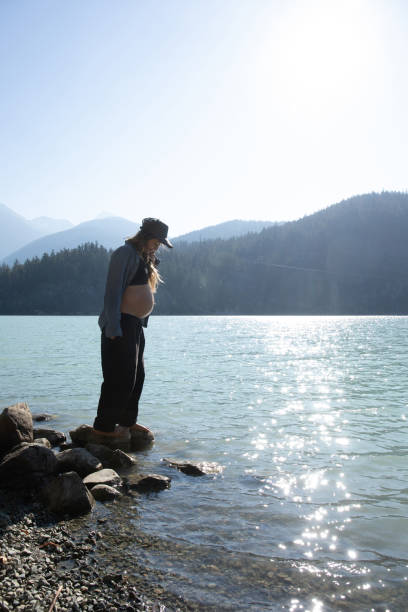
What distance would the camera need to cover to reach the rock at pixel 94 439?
7.78 m

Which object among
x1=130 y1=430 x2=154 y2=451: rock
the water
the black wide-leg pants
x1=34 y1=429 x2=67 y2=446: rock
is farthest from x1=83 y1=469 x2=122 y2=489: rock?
x1=34 y1=429 x2=67 y2=446: rock

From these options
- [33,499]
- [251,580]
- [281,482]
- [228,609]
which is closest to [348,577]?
[251,580]

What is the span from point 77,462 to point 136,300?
2.50 metres

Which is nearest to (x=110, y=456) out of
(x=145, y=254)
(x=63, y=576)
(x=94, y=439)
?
(x=94, y=439)

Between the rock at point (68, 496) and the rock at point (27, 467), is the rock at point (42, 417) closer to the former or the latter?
the rock at point (27, 467)

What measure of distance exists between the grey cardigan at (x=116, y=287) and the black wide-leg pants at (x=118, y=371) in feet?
0.83

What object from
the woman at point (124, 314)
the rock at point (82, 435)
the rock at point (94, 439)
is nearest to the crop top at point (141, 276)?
the woman at point (124, 314)

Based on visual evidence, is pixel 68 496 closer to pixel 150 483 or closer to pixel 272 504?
pixel 150 483

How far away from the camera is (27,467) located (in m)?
5.92

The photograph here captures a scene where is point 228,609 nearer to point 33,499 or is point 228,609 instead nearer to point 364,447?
point 33,499

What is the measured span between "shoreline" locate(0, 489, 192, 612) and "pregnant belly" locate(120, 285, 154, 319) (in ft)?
10.9

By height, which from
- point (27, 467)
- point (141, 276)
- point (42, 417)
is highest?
point (141, 276)

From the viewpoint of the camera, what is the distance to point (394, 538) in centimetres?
487

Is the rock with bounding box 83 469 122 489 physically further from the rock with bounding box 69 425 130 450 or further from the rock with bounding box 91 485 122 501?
the rock with bounding box 69 425 130 450
